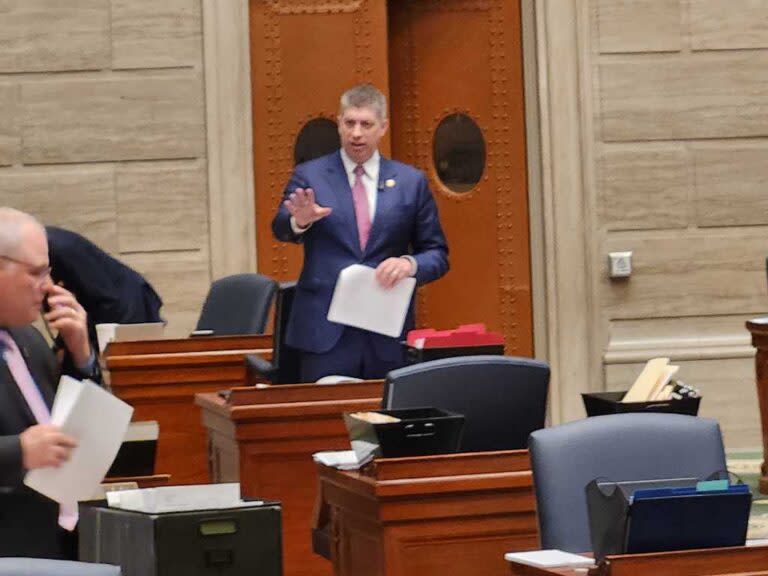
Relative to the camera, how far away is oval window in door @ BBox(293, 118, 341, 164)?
9.77 m

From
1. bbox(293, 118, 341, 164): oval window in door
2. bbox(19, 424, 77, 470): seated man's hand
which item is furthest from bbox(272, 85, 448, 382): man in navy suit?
bbox(293, 118, 341, 164): oval window in door

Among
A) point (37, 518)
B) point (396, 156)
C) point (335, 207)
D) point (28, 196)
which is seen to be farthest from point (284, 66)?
point (37, 518)

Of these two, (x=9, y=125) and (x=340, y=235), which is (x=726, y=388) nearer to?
(x=340, y=235)

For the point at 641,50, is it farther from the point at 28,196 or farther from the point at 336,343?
the point at 336,343

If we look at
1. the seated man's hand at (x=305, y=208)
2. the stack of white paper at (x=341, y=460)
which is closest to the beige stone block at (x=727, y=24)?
the seated man's hand at (x=305, y=208)

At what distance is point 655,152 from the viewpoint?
990 centimetres

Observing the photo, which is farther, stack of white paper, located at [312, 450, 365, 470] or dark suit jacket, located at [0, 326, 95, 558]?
stack of white paper, located at [312, 450, 365, 470]

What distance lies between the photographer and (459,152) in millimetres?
10070

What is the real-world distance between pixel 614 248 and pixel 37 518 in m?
6.28

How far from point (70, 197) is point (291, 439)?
4256 millimetres

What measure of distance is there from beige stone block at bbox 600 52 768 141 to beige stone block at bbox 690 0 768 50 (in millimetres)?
69

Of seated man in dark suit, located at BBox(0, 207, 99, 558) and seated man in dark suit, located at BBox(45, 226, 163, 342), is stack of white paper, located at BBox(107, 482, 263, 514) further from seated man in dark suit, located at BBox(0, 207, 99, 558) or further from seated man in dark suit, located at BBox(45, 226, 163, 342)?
seated man in dark suit, located at BBox(45, 226, 163, 342)

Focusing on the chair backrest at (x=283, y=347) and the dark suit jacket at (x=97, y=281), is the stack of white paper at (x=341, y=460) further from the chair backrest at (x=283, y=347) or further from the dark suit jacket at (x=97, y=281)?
the dark suit jacket at (x=97, y=281)

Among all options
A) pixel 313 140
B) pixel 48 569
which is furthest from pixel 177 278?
pixel 48 569
